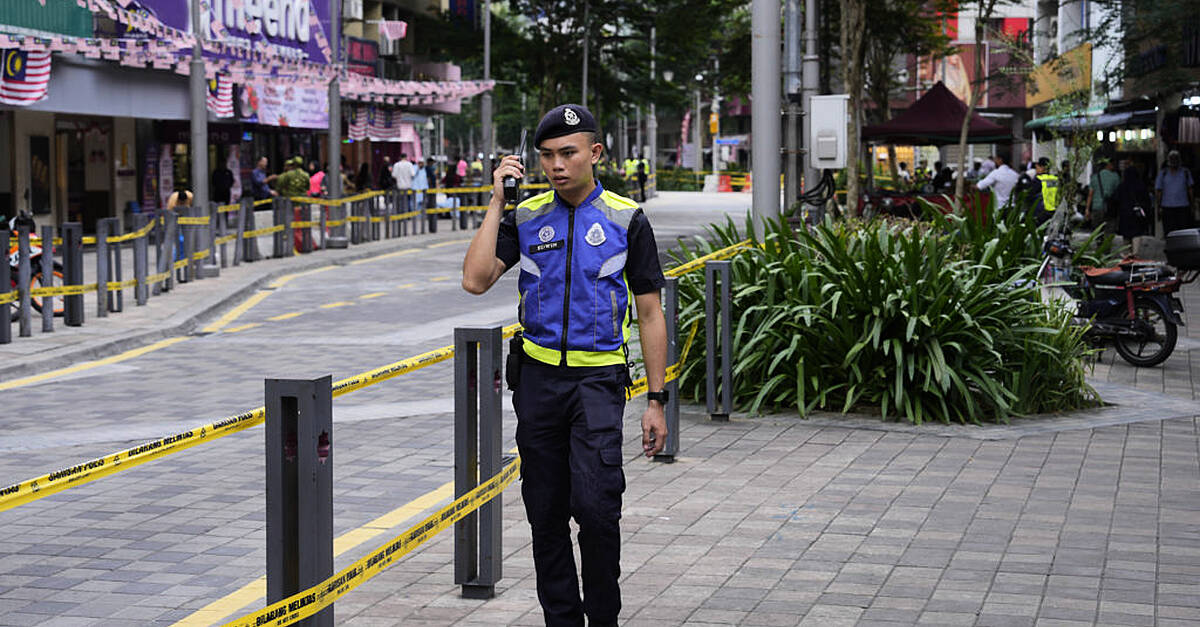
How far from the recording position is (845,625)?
5684 mm

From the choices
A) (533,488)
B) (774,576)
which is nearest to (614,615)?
(533,488)

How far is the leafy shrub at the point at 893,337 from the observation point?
10.2 metres

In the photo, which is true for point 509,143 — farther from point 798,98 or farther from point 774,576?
point 774,576

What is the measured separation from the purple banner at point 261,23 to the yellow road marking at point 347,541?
24.3 metres

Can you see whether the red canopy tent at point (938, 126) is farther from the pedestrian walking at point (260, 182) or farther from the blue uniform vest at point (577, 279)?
the blue uniform vest at point (577, 279)

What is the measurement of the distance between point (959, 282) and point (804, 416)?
52.7 inches

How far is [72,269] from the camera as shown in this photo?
16.2 metres

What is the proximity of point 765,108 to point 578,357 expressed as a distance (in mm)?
7626

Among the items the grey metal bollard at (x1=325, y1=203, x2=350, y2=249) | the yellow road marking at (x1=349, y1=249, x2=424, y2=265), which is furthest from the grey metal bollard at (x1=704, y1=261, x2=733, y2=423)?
the grey metal bollard at (x1=325, y1=203, x2=350, y2=249)

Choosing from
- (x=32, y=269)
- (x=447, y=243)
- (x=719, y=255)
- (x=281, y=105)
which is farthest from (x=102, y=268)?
(x=281, y=105)

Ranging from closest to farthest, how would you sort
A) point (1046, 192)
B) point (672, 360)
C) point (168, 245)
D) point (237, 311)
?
point (672, 360), point (237, 311), point (168, 245), point (1046, 192)

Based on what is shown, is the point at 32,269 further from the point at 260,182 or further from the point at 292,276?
the point at 260,182

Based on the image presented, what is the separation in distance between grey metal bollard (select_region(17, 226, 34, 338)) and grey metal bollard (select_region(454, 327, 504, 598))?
10.7 meters

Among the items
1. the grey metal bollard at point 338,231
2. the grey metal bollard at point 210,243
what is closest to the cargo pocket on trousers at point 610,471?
the grey metal bollard at point 210,243
